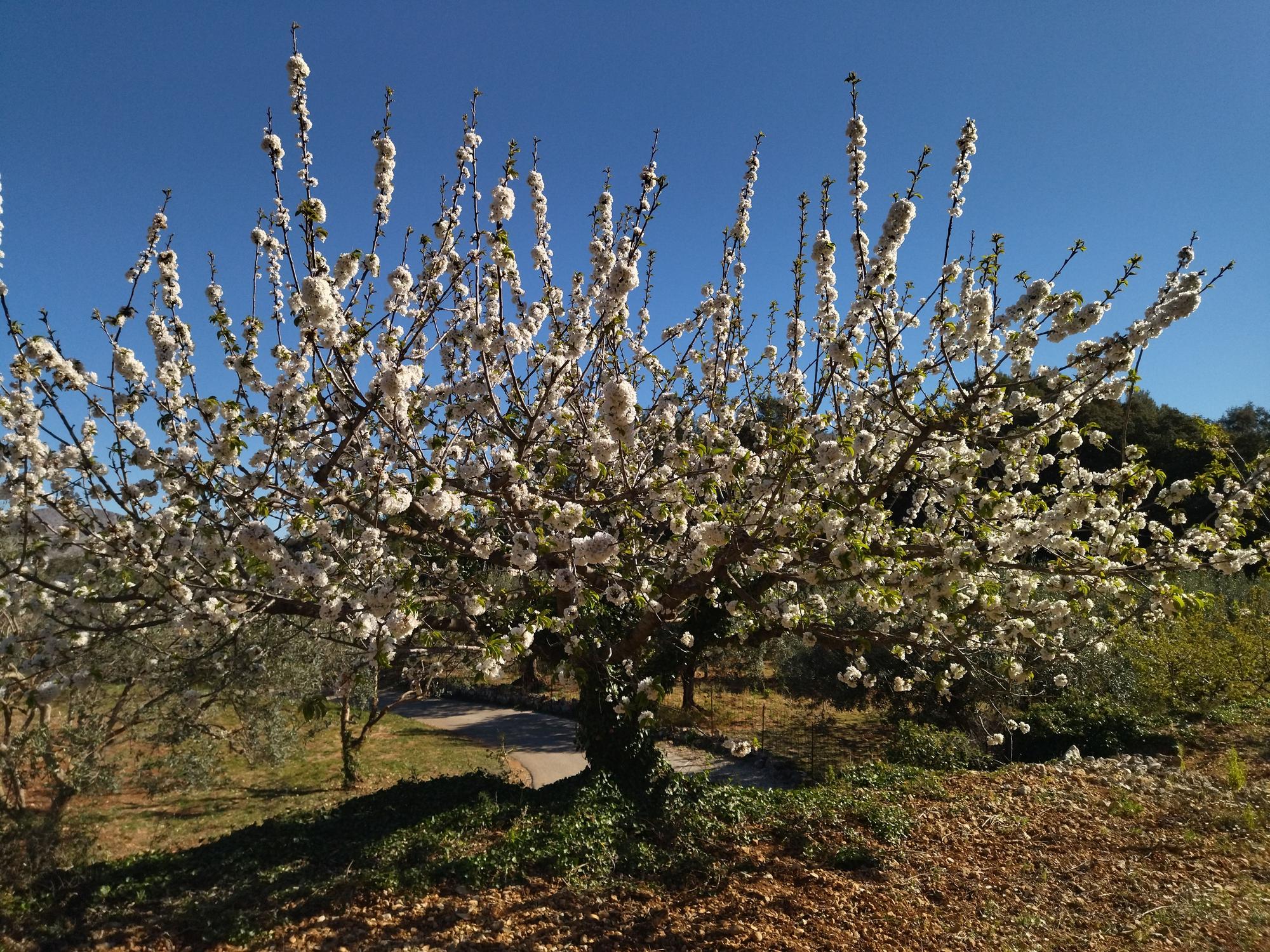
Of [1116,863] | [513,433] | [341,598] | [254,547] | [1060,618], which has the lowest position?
[1116,863]

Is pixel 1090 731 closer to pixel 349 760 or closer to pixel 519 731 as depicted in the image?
pixel 349 760

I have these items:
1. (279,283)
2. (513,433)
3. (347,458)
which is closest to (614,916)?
(513,433)

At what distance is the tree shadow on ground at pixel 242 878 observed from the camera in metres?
5.42

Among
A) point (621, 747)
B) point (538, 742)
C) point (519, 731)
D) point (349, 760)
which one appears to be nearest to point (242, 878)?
point (621, 747)

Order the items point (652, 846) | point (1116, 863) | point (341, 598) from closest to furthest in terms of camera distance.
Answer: point (341, 598) → point (1116, 863) → point (652, 846)

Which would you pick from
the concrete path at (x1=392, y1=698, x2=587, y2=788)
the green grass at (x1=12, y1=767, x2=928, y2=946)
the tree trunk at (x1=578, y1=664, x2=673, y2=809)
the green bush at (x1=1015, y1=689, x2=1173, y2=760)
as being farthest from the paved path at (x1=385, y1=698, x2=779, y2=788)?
the green bush at (x1=1015, y1=689, x2=1173, y2=760)

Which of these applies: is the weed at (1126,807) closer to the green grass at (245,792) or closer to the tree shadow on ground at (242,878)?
the tree shadow on ground at (242,878)

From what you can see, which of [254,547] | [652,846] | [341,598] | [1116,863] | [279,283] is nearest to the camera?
[254,547]

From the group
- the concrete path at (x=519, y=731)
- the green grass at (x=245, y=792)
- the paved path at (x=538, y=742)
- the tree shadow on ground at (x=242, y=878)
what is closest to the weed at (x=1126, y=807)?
the paved path at (x=538, y=742)

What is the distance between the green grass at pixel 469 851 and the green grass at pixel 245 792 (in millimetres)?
3121

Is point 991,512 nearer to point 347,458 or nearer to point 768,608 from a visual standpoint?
point 768,608

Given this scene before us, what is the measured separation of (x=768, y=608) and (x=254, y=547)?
4120 millimetres

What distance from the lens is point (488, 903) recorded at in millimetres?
5738

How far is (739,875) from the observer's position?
6.26 metres
